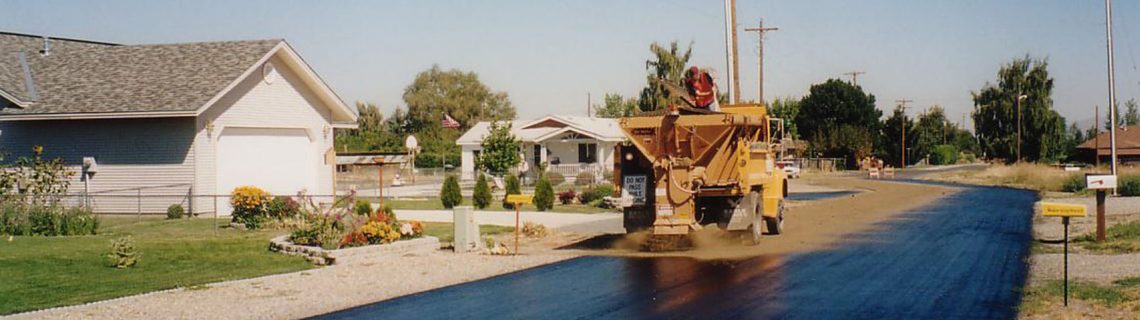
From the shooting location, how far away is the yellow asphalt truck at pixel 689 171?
746 inches

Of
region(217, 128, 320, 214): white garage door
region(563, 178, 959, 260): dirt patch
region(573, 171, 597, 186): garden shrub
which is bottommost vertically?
region(563, 178, 959, 260): dirt patch

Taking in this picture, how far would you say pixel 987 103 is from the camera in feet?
330

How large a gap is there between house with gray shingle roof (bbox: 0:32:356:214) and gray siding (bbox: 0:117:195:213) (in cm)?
3

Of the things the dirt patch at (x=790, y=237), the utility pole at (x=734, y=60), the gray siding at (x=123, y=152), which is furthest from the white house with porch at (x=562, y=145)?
the gray siding at (x=123, y=152)

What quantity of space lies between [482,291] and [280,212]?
12007 mm

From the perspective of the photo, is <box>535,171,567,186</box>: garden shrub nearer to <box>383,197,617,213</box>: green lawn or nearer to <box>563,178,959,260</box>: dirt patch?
<box>383,197,617,213</box>: green lawn

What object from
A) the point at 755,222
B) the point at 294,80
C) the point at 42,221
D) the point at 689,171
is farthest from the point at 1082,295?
the point at 294,80

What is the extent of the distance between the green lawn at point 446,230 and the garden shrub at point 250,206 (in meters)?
3.79

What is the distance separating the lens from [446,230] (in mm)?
24031

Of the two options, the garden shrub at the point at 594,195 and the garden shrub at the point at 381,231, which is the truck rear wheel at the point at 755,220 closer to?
the garden shrub at the point at 381,231

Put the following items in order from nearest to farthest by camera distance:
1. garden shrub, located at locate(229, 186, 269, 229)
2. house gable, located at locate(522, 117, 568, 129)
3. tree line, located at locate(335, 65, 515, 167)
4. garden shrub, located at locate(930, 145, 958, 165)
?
garden shrub, located at locate(229, 186, 269, 229) → house gable, located at locate(522, 117, 568, 129) → tree line, located at locate(335, 65, 515, 167) → garden shrub, located at locate(930, 145, 958, 165)

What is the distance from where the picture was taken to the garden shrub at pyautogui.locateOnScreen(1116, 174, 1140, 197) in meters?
39.3

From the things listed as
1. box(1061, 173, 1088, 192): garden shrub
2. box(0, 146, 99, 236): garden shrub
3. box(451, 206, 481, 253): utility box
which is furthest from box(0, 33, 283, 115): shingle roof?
box(1061, 173, 1088, 192): garden shrub

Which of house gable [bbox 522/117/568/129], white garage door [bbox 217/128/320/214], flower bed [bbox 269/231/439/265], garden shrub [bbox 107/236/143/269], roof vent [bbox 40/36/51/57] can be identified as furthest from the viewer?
house gable [bbox 522/117/568/129]
